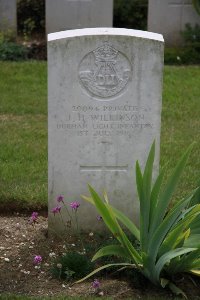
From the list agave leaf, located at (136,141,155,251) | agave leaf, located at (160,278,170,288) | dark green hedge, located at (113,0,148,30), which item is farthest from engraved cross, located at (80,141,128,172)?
dark green hedge, located at (113,0,148,30)

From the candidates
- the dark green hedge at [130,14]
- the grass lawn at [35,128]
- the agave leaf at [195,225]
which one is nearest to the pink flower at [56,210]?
the grass lawn at [35,128]

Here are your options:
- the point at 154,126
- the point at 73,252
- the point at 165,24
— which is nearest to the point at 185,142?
the point at 154,126

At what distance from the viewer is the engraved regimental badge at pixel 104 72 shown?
498 centimetres

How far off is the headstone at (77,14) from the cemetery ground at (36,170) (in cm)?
163

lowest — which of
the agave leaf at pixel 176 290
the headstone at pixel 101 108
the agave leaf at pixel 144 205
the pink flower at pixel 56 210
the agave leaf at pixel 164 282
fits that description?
the agave leaf at pixel 176 290

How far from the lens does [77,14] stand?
39.1 feet

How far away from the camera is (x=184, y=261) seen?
175 inches

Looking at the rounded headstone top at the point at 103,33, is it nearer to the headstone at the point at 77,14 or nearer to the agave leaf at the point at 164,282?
the agave leaf at the point at 164,282

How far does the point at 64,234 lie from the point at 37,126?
3.05m

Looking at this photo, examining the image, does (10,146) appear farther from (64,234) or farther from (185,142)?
(64,234)

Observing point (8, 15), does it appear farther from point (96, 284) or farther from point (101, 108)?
point (96, 284)

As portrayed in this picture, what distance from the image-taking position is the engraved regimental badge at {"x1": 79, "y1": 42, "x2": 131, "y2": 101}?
498 centimetres

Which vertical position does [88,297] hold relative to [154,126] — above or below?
below

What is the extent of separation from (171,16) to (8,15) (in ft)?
8.81
